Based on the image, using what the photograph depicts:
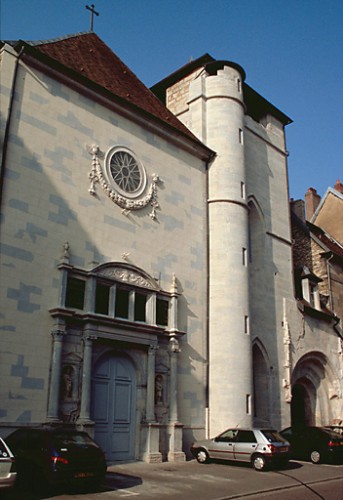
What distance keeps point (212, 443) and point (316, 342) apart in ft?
34.3

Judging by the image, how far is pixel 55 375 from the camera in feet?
43.2

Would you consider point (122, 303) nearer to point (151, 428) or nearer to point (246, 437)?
point (151, 428)

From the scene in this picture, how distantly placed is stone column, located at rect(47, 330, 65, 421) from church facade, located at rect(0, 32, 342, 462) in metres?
0.03

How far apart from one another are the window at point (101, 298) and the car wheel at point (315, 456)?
804 centimetres

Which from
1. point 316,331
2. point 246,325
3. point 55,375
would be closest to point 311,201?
point 316,331

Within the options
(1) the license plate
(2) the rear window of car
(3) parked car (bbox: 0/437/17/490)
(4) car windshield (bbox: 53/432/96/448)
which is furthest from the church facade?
(3) parked car (bbox: 0/437/17/490)

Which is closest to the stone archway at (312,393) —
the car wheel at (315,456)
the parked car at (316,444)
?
the parked car at (316,444)

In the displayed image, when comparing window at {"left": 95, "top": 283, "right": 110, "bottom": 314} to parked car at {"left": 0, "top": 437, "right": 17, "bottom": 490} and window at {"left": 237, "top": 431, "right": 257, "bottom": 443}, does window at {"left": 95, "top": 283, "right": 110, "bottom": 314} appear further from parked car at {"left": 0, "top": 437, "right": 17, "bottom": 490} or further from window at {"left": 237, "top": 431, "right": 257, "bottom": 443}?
parked car at {"left": 0, "top": 437, "right": 17, "bottom": 490}

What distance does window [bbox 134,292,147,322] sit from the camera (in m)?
16.0

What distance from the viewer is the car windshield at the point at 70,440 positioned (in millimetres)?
9883

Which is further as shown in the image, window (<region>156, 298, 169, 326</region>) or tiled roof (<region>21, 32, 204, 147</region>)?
tiled roof (<region>21, 32, 204, 147</region>)

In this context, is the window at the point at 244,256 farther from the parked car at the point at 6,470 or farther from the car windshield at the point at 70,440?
the parked car at the point at 6,470

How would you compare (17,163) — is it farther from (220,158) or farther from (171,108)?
(171,108)

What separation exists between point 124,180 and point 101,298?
431 cm
